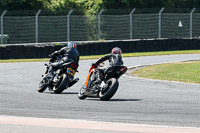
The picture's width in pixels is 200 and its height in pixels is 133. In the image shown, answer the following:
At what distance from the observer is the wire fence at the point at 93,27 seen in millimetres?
30219

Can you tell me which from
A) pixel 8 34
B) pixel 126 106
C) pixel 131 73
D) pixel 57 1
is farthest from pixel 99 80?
pixel 57 1

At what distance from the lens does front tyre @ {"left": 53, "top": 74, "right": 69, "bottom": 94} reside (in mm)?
14438

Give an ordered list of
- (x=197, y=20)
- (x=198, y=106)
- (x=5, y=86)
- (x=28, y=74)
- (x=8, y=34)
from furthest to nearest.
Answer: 1. (x=197, y=20)
2. (x=8, y=34)
3. (x=28, y=74)
4. (x=5, y=86)
5. (x=198, y=106)

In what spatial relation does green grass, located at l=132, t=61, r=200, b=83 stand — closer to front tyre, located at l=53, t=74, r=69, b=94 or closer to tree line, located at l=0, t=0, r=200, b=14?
front tyre, located at l=53, t=74, r=69, b=94

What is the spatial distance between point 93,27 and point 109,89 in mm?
20207

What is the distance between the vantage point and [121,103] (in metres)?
12.4

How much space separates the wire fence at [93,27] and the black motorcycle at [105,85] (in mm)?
16053

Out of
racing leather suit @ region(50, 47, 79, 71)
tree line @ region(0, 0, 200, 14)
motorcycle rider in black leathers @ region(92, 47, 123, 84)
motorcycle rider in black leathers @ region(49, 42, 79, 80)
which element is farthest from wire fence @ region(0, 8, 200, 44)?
motorcycle rider in black leathers @ region(92, 47, 123, 84)

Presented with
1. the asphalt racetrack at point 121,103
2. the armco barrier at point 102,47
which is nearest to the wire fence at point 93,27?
the armco barrier at point 102,47

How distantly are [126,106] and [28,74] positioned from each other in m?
9.06

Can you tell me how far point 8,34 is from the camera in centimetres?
2994

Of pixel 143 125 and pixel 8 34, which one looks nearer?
pixel 143 125

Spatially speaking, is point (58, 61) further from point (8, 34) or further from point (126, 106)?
point (8, 34)

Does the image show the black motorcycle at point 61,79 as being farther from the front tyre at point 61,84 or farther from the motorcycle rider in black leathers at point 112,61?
the motorcycle rider in black leathers at point 112,61
